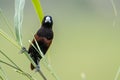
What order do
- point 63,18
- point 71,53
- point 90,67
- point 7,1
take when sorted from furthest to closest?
point 63,18, point 7,1, point 71,53, point 90,67

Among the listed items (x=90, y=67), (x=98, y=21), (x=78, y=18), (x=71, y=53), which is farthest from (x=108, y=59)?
(x=78, y=18)

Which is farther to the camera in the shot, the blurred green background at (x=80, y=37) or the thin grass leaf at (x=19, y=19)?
the blurred green background at (x=80, y=37)

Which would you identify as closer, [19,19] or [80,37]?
[19,19]

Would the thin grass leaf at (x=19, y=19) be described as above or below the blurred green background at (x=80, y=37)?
above

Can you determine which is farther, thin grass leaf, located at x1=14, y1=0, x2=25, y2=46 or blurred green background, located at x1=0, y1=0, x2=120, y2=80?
blurred green background, located at x1=0, y1=0, x2=120, y2=80

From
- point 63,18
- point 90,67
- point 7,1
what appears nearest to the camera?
point 90,67

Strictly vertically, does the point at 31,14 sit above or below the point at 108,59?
above

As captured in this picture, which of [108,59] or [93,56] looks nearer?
[108,59]

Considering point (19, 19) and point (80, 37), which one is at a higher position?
point (19, 19)

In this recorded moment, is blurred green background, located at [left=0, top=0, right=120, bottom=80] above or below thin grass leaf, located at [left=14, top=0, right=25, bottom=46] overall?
below

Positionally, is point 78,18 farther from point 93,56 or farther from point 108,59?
point 108,59

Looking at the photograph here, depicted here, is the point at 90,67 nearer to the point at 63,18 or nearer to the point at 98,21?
the point at 98,21
